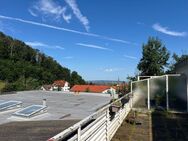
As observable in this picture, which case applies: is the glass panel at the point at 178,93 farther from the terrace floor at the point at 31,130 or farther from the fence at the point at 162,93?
the terrace floor at the point at 31,130

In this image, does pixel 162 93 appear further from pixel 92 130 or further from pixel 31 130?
pixel 92 130

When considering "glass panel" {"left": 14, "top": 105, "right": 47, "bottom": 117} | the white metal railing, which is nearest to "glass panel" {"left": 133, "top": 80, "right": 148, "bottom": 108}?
the white metal railing

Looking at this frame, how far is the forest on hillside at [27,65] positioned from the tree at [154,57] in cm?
6420

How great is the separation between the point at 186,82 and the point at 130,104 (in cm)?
→ 346

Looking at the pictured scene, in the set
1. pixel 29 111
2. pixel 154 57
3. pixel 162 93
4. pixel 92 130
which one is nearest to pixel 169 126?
pixel 162 93

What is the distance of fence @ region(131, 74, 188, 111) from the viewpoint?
16.9 m

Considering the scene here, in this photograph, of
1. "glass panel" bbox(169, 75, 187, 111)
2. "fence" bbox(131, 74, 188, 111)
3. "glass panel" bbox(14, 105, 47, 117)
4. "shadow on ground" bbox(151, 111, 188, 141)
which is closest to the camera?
"glass panel" bbox(14, 105, 47, 117)

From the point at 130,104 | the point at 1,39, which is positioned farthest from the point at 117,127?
the point at 1,39

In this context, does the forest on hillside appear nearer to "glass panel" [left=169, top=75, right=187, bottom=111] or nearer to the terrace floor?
"glass panel" [left=169, top=75, right=187, bottom=111]

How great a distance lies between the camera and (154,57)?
24359 mm

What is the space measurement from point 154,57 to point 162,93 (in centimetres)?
759

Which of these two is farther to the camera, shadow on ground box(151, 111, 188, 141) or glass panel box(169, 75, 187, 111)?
glass panel box(169, 75, 187, 111)

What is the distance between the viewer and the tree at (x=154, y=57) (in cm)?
2439

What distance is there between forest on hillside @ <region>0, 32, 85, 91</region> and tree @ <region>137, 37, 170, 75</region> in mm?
64201
